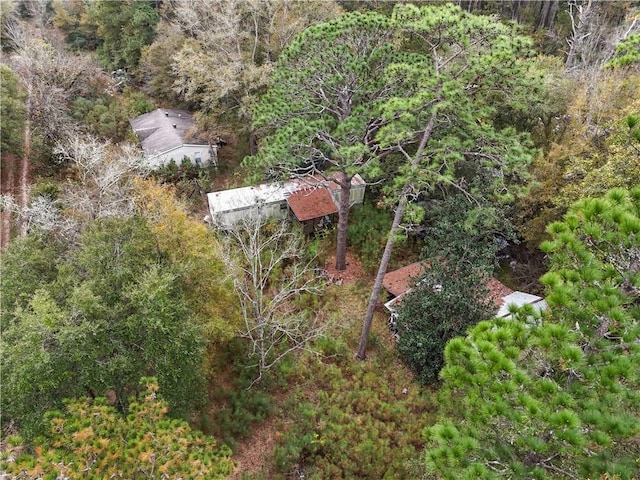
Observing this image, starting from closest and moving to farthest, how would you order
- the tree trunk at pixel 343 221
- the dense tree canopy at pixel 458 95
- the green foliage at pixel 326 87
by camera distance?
the dense tree canopy at pixel 458 95 < the green foliage at pixel 326 87 < the tree trunk at pixel 343 221

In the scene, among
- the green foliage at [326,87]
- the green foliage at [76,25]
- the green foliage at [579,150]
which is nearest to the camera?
the green foliage at [579,150]

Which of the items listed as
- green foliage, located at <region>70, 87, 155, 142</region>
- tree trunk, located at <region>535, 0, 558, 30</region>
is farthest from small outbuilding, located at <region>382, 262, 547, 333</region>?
tree trunk, located at <region>535, 0, 558, 30</region>

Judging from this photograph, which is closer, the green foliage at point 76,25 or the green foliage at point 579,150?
the green foliage at point 579,150

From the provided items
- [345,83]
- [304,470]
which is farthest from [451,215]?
[304,470]

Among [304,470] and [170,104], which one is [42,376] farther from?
[170,104]

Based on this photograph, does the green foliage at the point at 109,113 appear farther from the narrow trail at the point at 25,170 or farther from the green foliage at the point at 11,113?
the green foliage at the point at 11,113

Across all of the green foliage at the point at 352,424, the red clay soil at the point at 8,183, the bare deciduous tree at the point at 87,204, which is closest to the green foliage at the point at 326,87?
the bare deciduous tree at the point at 87,204
